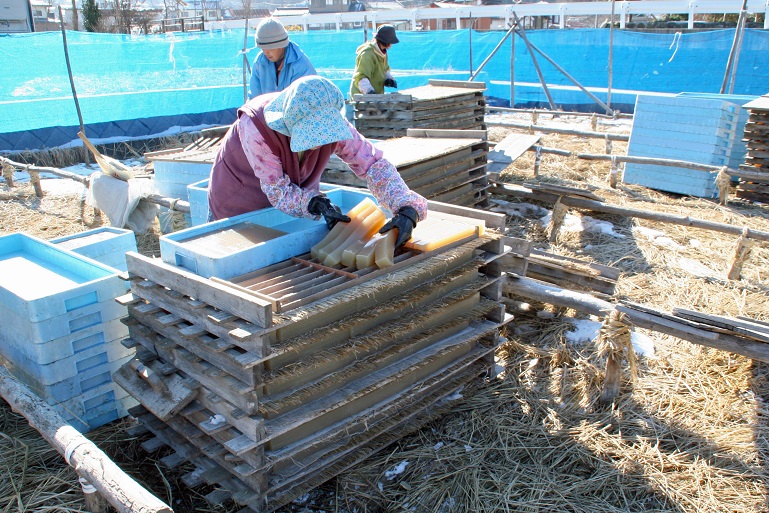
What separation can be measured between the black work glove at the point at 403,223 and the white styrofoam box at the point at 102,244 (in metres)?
2.17

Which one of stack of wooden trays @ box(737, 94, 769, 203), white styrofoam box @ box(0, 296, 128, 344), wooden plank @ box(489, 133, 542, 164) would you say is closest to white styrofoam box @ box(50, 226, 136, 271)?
white styrofoam box @ box(0, 296, 128, 344)

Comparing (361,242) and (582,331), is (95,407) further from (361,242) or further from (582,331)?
(582,331)

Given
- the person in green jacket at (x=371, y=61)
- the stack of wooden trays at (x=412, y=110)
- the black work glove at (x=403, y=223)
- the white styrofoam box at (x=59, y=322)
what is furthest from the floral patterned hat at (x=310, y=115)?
the person in green jacket at (x=371, y=61)

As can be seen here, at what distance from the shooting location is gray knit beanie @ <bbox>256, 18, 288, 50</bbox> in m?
5.40

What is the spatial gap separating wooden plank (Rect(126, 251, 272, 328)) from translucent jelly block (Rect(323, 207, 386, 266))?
2.20ft

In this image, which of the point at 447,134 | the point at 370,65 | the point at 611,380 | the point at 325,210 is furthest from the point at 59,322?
the point at 370,65

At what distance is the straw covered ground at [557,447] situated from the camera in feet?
10.7

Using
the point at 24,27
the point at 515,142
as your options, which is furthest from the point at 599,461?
the point at 24,27

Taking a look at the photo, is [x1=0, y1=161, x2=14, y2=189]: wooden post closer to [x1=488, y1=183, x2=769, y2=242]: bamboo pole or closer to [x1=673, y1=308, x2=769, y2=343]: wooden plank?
[x1=488, y1=183, x2=769, y2=242]: bamboo pole

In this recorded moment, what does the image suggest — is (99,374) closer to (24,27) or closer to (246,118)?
(246,118)

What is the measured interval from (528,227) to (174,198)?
4172 millimetres

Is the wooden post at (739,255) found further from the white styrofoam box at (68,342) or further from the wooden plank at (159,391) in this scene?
the white styrofoam box at (68,342)

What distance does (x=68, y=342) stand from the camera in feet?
11.1

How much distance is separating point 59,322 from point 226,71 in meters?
15.5
